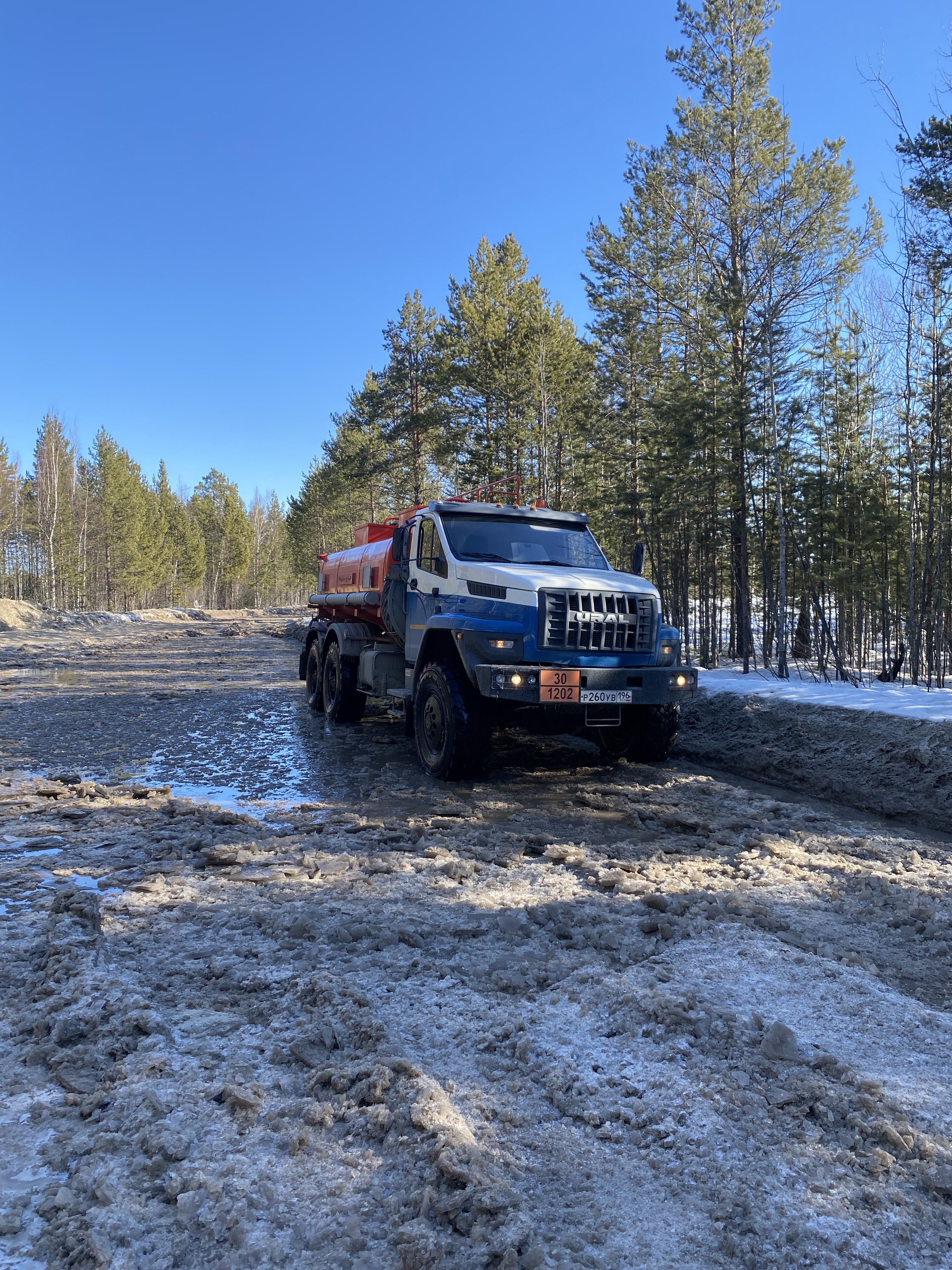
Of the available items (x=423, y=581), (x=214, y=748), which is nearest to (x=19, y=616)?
(x=214, y=748)

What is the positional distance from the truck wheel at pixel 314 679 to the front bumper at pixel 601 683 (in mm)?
5675

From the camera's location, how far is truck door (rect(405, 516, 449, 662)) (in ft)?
27.9

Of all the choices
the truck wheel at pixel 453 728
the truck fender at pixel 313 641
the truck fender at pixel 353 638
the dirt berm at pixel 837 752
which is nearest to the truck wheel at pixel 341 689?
the truck fender at pixel 353 638

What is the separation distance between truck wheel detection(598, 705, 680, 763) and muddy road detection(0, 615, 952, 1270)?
1.94 meters

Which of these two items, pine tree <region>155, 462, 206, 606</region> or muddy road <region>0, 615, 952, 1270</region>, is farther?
pine tree <region>155, 462, 206, 606</region>

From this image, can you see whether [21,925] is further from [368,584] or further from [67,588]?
[67,588]

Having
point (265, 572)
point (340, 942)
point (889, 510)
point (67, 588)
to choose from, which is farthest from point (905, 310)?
point (265, 572)

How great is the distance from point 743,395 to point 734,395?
165 millimetres

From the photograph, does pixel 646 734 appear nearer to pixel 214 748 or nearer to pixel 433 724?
pixel 433 724

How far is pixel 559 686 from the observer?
6992 millimetres

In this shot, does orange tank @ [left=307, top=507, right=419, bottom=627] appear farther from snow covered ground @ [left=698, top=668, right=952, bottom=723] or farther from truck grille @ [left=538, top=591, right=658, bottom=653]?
snow covered ground @ [left=698, top=668, right=952, bottom=723]

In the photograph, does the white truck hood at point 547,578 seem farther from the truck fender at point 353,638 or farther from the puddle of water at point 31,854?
the puddle of water at point 31,854

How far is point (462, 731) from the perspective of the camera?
7.28 meters

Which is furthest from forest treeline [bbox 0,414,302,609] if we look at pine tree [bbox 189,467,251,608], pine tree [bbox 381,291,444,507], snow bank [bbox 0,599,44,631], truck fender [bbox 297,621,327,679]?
truck fender [bbox 297,621,327,679]
